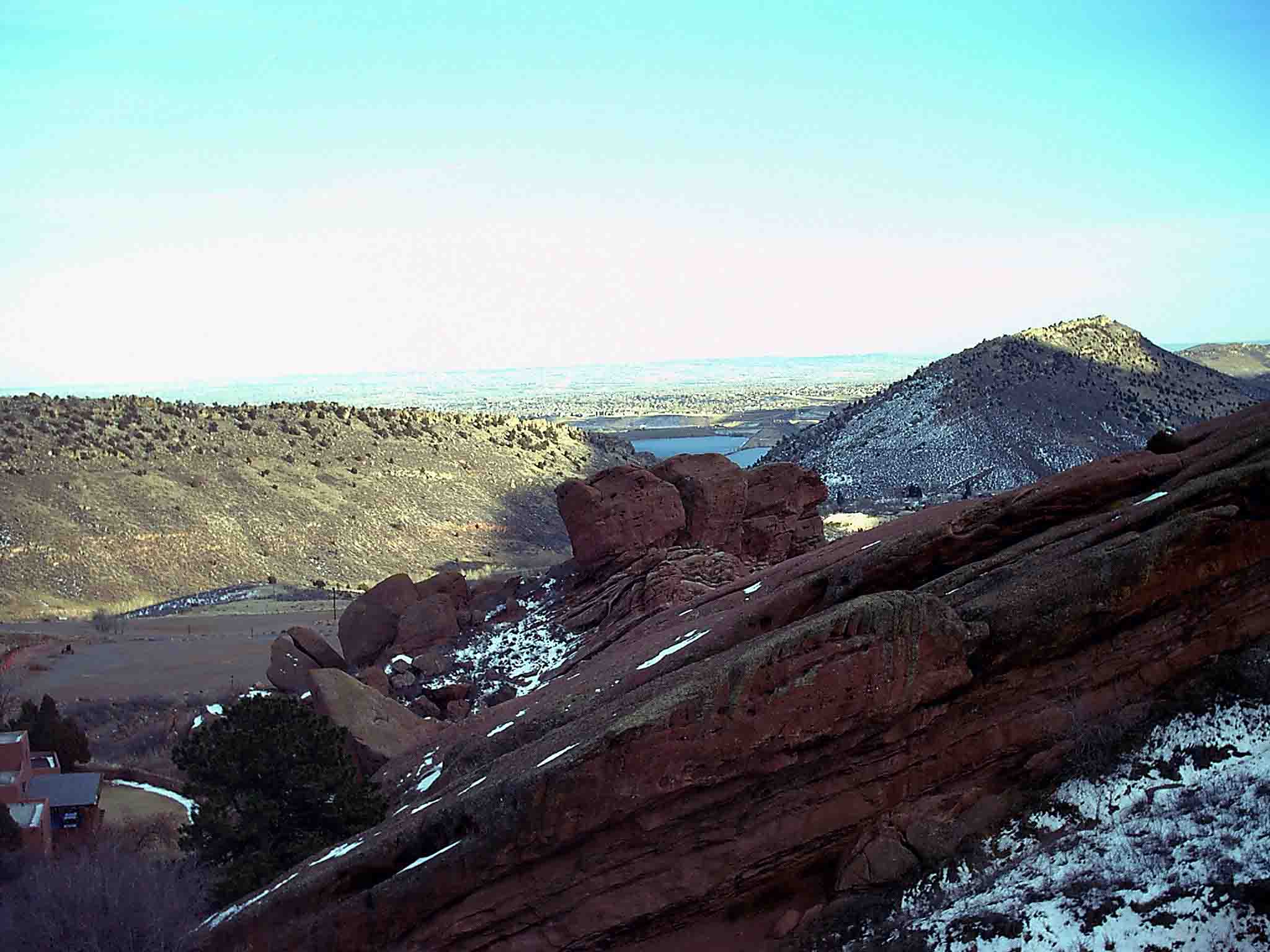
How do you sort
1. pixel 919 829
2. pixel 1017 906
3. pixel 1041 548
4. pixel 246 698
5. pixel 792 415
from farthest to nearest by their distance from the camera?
1. pixel 792 415
2. pixel 246 698
3. pixel 1041 548
4. pixel 919 829
5. pixel 1017 906

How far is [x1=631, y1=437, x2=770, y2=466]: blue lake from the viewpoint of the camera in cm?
12962

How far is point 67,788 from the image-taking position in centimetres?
2323

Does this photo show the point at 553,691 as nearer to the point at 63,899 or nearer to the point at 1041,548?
the point at 63,899

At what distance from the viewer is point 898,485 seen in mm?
72750

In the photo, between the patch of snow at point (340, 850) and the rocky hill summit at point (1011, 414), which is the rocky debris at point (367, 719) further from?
the rocky hill summit at point (1011, 414)

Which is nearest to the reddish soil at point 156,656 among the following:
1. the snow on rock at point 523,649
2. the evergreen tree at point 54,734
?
the evergreen tree at point 54,734

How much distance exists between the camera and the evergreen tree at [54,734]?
26516 mm

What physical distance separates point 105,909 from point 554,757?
792 cm

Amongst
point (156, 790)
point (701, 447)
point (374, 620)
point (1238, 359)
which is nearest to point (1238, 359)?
point (1238, 359)

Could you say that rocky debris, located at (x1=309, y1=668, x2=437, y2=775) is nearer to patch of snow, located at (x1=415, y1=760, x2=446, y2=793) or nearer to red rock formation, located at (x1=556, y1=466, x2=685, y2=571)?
patch of snow, located at (x1=415, y1=760, x2=446, y2=793)

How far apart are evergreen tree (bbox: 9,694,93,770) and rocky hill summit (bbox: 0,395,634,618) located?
93.3ft

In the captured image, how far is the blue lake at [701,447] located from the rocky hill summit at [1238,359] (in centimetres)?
5406

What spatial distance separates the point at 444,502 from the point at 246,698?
55908 millimetres

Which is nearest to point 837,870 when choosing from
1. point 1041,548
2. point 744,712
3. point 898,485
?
point 744,712
